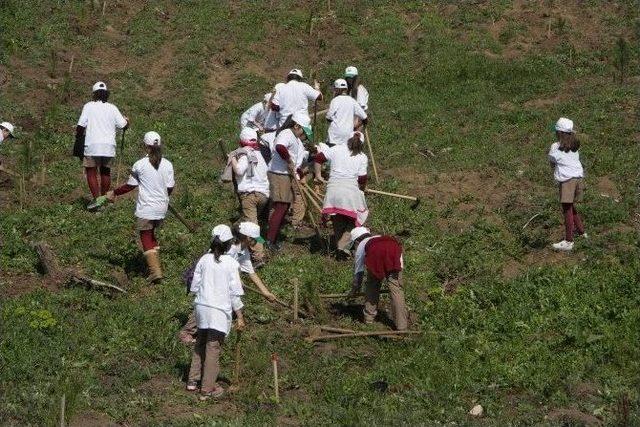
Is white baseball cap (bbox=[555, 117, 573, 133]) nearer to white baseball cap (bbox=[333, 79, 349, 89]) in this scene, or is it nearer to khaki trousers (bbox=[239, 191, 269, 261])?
white baseball cap (bbox=[333, 79, 349, 89])

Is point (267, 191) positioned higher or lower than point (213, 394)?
higher

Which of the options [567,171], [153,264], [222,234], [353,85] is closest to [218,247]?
[222,234]

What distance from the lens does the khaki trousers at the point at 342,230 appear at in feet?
42.0

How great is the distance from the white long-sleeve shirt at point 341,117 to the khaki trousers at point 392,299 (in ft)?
13.9

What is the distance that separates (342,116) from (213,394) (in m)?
6.62

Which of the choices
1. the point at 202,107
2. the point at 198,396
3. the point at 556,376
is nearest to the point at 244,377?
the point at 198,396

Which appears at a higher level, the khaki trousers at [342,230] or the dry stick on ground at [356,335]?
the khaki trousers at [342,230]

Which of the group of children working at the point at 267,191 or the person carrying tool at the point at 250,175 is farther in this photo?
the person carrying tool at the point at 250,175

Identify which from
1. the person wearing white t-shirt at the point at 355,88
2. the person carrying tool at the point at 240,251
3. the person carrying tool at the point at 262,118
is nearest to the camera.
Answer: the person carrying tool at the point at 240,251

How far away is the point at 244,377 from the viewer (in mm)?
9883

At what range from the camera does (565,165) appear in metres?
12.8

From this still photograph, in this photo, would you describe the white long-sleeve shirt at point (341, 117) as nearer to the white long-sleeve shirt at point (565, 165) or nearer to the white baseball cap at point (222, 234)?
the white long-sleeve shirt at point (565, 165)

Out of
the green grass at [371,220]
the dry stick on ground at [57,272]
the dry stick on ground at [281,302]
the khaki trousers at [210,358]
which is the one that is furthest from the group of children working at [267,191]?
the dry stick on ground at [57,272]

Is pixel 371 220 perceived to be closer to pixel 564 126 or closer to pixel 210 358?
pixel 564 126
